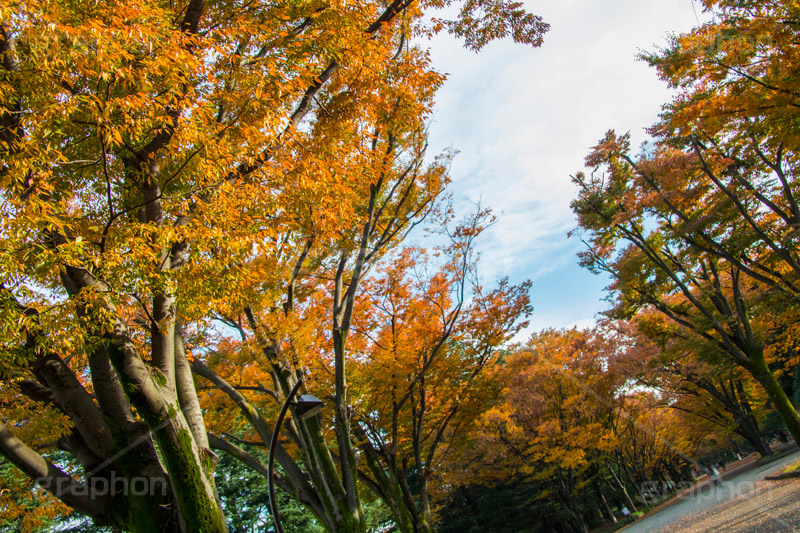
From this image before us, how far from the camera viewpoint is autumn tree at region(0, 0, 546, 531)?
3070 mm

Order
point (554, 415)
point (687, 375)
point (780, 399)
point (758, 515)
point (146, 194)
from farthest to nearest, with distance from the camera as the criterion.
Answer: point (554, 415), point (687, 375), point (780, 399), point (758, 515), point (146, 194)

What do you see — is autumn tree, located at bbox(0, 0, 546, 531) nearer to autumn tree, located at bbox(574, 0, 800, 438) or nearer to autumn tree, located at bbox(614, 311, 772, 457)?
autumn tree, located at bbox(574, 0, 800, 438)

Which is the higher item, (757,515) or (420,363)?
(420,363)

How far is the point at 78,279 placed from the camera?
345cm

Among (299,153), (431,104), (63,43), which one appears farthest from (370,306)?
(63,43)

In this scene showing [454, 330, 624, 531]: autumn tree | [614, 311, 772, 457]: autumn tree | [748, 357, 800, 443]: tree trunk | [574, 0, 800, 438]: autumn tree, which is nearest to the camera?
[574, 0, 800, 438]: autumn tree

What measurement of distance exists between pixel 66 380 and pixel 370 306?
6.39 meters

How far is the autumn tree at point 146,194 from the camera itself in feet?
10.1

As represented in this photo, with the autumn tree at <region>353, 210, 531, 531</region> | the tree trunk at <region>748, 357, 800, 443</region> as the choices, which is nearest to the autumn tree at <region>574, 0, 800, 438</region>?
the tree trunk at <region>748, 357, 800, 443</region>

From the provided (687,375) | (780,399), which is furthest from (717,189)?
(687,375)

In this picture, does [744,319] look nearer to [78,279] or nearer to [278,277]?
[278,277]

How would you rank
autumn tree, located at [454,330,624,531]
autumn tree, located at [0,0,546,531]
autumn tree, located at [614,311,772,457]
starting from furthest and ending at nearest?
autumn tree, located at [454,330,624,531]
autumn tree, located at [614,311,772,457]
autumn tree, located at [0,0,546,531]

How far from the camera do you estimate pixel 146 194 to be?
4.23 meters

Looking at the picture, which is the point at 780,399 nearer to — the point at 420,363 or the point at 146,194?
the point at 420,363
